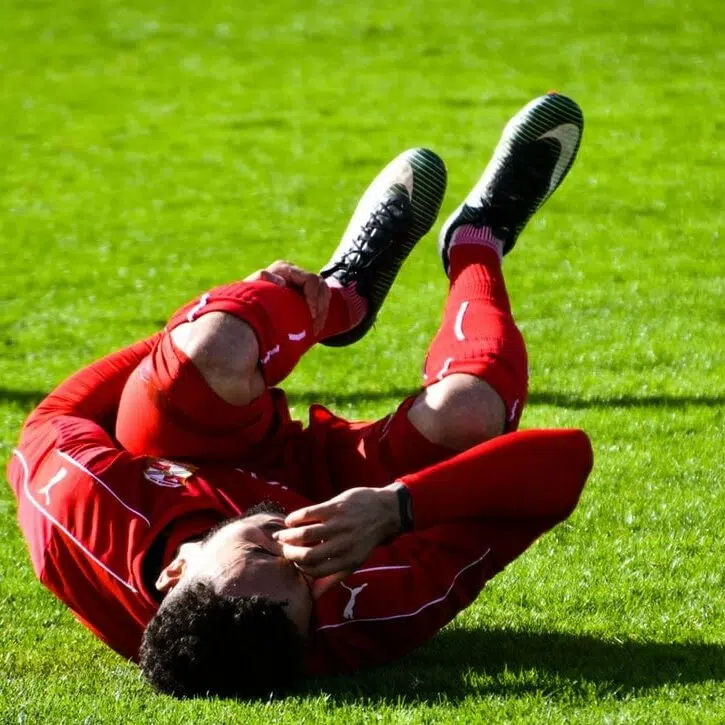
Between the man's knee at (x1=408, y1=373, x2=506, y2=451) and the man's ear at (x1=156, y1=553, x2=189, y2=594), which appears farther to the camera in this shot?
the man's knee at (x1=408, y1=373, x2=506, y2=451)

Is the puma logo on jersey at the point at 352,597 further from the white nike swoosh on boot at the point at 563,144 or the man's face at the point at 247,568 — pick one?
the white nike swoosh on boot at the point at 563,144

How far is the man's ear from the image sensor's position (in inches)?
147

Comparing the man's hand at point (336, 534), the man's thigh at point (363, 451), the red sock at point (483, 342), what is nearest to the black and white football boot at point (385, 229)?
the red sock at point (483, 342)

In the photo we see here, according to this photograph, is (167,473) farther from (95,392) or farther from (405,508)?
(405,508)

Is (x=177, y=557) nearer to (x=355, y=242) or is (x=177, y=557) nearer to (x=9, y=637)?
(x=9, y=637)

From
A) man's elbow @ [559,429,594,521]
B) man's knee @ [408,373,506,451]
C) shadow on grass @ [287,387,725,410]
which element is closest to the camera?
man's elbow @ [559,429,594,521]

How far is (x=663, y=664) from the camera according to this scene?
3.87 meters

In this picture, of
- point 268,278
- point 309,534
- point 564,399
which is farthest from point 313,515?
point 564,399

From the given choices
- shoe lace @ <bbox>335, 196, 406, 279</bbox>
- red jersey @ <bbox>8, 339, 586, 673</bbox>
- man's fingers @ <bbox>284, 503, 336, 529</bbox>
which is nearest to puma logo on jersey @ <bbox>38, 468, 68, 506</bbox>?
red jersey @ <bbox>8, 339, 586, 673</bbox>

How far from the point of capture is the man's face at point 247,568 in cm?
356

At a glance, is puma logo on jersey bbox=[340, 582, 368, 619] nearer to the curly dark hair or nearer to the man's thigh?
the curly dark hair

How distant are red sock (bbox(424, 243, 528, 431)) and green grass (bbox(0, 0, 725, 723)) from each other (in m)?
0.74

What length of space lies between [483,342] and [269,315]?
70 cm

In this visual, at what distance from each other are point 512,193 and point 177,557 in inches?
105
